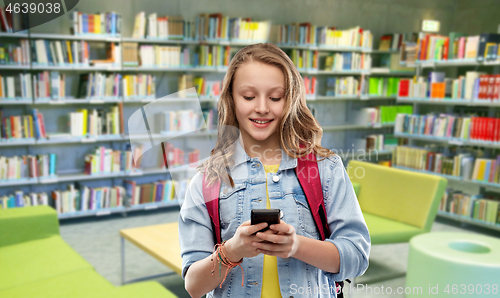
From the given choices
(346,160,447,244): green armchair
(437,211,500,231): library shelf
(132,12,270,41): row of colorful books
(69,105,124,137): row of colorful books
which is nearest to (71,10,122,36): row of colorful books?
(132,12,270,41): row of colorful books

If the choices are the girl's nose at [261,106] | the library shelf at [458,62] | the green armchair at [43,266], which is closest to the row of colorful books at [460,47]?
the library shelf at [458,62]

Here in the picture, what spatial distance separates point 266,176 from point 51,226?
2330 millimetres

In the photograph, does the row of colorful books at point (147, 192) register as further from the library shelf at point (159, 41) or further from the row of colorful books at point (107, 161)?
the library shelf at point (159, 41)

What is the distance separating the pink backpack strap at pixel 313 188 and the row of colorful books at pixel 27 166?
3.92m

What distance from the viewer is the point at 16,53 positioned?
3.93 m

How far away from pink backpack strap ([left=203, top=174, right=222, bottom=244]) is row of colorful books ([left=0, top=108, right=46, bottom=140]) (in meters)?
3.82

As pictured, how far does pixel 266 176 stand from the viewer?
84cm

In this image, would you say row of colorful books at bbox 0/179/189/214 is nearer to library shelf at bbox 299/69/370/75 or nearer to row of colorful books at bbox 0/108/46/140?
row of colorful books at bbox 0/108/46/140

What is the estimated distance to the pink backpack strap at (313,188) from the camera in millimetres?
822

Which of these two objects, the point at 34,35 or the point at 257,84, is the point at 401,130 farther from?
the point at 257,84

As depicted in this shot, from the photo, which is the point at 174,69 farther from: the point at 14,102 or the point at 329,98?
the point at 329,98

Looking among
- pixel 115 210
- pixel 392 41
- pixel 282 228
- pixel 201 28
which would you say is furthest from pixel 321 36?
pixel 282 228

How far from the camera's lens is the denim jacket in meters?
0.81

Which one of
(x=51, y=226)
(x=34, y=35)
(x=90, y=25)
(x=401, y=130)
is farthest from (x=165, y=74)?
(x=401, y=130)
